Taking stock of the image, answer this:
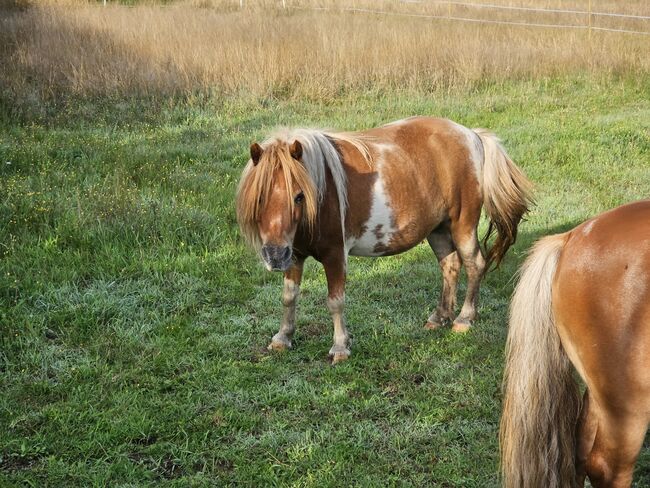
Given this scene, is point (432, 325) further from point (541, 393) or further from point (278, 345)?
point (541, 393)

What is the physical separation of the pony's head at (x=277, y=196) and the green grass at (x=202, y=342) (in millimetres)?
846

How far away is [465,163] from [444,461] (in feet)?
6.77

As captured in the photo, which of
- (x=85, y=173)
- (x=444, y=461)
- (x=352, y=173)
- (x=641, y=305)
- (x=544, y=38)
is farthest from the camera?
(x=544, y=38)

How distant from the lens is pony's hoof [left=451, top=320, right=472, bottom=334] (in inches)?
192

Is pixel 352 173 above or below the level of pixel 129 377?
above

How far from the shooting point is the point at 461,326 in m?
4.88

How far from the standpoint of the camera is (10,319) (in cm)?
464

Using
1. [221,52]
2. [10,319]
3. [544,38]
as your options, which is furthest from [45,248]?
[544,38]

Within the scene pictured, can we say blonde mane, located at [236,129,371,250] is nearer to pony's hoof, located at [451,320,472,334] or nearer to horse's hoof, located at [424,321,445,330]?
horse's hoof, located at [424,321,445,330]

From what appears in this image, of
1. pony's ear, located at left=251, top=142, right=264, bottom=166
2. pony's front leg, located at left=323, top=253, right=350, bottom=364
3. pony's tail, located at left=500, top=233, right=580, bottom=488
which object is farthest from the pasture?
pony's ear, located at left=251, top=142, right=264, bottom=166

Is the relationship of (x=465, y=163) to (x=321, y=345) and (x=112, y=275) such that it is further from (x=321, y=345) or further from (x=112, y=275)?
(x=112, y=275)

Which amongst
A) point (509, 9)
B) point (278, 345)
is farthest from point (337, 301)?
point (509, 9)

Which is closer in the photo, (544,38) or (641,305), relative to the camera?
(641,305)

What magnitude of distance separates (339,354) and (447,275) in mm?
1086
